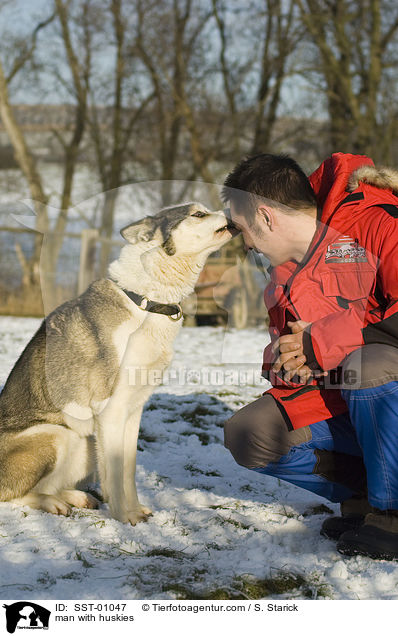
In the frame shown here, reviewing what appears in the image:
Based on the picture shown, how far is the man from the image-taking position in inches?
92.9

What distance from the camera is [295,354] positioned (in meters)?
2.58

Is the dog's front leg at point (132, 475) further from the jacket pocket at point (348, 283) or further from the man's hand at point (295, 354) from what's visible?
the jacket pocket at point (348, 283)

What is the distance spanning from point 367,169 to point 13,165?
56.3ft

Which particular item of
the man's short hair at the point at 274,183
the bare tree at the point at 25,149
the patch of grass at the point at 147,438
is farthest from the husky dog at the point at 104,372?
the bare tree at the point at 25,149

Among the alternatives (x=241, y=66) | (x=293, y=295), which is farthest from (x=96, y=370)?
(x=241, y=66)

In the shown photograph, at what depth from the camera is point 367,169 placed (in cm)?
255

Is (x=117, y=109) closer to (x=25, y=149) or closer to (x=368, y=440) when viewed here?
(x=25, y=149)

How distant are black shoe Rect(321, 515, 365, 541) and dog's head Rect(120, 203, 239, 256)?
1.44m

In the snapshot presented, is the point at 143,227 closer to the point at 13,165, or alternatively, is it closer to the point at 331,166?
the point at 331,166

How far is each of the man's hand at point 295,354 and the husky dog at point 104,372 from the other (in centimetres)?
64

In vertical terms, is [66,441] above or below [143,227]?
below
